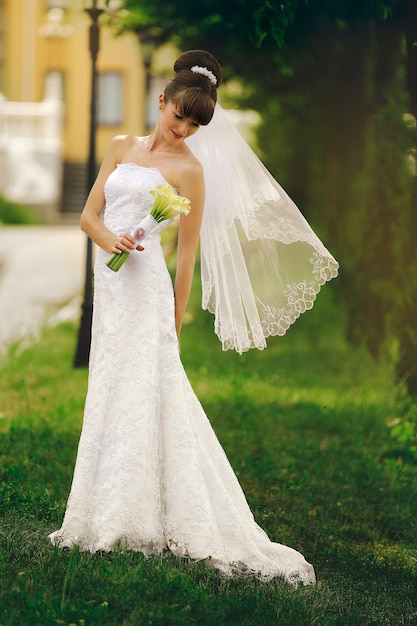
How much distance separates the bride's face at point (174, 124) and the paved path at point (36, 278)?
24.8ft

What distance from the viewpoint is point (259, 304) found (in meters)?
5.92

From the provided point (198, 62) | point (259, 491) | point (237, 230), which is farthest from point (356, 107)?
point (198, 62)

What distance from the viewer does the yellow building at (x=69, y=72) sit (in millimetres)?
41406

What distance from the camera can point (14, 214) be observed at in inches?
1310

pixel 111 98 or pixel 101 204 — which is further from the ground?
pixel 101 204

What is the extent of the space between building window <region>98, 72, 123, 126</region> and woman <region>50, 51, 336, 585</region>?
3845 centimetres

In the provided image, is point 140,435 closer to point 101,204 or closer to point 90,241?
point 101,204

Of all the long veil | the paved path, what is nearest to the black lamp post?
the paved path

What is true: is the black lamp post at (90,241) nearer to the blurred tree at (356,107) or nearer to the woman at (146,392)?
the blurred tree at (356,107)

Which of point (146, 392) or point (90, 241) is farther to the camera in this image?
point (90, 241)

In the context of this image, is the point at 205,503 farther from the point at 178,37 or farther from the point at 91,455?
the point at 178,37

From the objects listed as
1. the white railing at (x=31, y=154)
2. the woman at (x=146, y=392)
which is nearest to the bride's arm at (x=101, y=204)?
the woman at (x=146, y=392)

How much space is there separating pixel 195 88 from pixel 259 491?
3047mm

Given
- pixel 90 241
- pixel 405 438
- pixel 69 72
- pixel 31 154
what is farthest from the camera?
pixel 69 72
